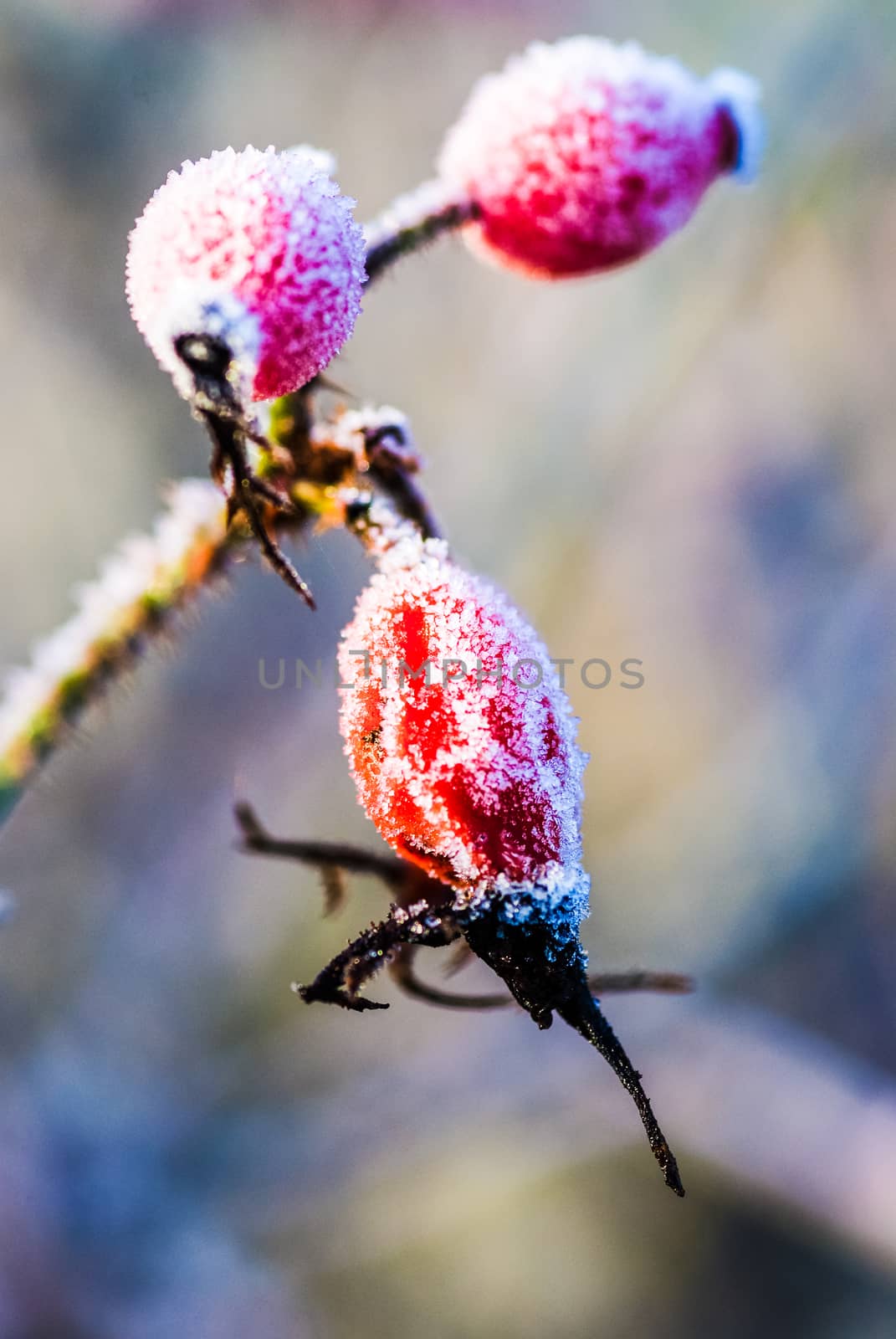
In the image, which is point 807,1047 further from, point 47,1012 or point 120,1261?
point 47,1012

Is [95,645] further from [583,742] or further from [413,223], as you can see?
[583,742]

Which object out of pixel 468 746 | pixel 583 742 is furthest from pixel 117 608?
pixel 583 742

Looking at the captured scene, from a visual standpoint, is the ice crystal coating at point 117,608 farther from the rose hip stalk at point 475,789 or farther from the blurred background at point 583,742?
the blurred background at point 583,742

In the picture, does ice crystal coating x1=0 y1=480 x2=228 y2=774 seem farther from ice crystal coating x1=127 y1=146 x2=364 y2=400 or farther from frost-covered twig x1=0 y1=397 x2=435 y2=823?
ice crystal coating x1=127 y1=146 x2=364 y2=400

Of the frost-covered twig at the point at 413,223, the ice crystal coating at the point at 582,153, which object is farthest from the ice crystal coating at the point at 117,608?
the ice crystal coating at the point at 582,153

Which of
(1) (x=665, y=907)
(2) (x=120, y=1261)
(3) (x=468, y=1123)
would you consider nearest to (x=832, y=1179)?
(3) (x=468, y=1123)

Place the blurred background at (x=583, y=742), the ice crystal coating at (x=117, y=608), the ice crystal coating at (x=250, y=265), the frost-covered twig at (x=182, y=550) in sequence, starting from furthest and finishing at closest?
the blurred background at (x=583, y=742), the ice crystal coating at (x=117, y=608), the frost-covered twig at (x=182, y=550), the ice crystal coating at (x=250, y=265)
